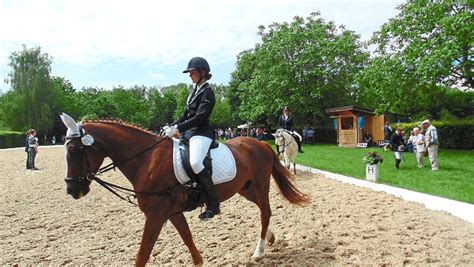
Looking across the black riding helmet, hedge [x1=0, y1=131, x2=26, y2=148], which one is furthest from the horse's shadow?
hedge [x1=0, y1=131, x2=26, y2=148]

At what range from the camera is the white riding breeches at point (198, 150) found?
15.5ft

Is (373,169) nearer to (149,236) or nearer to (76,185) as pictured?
(149,236)

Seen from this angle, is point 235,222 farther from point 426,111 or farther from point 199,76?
point 426,111

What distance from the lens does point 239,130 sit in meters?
65.2

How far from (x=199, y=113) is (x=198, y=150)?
1.73 feet

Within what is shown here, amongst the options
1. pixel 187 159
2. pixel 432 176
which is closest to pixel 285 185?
pixel 187 159

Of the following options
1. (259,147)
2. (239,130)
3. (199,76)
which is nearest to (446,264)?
(259,147)

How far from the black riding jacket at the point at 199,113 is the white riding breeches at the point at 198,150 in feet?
0.39

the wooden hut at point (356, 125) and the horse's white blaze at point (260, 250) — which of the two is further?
the wooden hut at point (356, 125)

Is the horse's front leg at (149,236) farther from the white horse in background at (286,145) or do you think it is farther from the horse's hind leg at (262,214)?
the white horse in background at (286,145)

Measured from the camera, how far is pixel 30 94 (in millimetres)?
59188

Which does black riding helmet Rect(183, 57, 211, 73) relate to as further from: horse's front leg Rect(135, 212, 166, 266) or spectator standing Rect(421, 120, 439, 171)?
spectator standing Rect(421, 120, 439, 171)

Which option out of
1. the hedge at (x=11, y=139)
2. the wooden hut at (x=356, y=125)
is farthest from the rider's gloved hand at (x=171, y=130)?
the hedge at (x=11, y=139)

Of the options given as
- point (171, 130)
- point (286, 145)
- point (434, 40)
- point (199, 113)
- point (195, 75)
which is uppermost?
point (434, 40)
